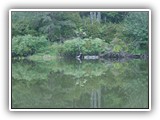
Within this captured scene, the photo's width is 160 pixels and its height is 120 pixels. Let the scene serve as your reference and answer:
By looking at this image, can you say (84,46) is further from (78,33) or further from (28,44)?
(28,44)

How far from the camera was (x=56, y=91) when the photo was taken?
13414mm

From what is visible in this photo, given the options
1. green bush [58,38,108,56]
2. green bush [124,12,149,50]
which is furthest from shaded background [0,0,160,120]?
green bush [58,38,108,56]

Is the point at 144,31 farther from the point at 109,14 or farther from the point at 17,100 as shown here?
the point at 17,100

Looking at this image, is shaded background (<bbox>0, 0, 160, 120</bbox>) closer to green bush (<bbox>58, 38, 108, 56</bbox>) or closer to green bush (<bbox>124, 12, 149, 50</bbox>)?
green bush (<bbox>124, 12, 149, 50</bbox>)

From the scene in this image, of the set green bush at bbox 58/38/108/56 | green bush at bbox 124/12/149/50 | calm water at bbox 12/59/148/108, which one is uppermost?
green bush at bbox 124/12/149/50

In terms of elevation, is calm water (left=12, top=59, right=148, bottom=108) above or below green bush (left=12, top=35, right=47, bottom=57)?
below

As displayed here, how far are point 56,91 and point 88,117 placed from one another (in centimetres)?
32

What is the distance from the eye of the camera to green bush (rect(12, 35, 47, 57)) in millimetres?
13406

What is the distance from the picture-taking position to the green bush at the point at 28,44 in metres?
13.4

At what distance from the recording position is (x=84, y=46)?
1346 centimetres

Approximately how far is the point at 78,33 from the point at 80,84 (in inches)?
15.4

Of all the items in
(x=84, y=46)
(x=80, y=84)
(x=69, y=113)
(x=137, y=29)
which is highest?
(x=137, y=29)

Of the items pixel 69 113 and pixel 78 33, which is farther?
pixel 78 33

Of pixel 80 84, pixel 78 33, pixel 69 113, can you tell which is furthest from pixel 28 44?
pixel 69 113
